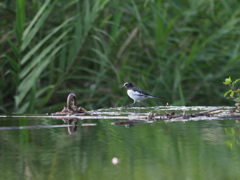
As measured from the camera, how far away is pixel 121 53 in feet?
11.2

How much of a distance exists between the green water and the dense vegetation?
47.0 inches

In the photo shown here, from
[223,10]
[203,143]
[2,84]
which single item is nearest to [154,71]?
[223,10]

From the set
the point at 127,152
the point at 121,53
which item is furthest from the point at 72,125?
the point at 121,53

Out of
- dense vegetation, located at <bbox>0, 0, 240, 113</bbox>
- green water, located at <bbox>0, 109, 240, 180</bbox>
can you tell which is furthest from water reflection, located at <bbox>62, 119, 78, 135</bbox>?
dense vegetation, located at <bbox>0, 0, 240, 113</bbox>

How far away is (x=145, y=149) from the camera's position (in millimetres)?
1498

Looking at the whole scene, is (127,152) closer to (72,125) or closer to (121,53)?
(72,125)

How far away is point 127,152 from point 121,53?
6.53 ft

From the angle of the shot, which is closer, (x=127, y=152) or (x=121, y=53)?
(x=127, y=152)

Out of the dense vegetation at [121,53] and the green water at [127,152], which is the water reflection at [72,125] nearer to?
Answer: the green water at [127,152]

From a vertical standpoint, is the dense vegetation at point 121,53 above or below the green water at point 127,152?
above

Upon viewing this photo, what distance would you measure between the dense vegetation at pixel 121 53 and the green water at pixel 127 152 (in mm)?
1193

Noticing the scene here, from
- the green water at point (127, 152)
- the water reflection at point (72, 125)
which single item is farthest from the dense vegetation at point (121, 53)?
the green water at point (127, 152)

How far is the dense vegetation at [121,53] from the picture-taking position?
3.17m

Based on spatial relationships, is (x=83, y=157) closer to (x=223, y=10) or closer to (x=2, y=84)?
(x=2, y=84)
